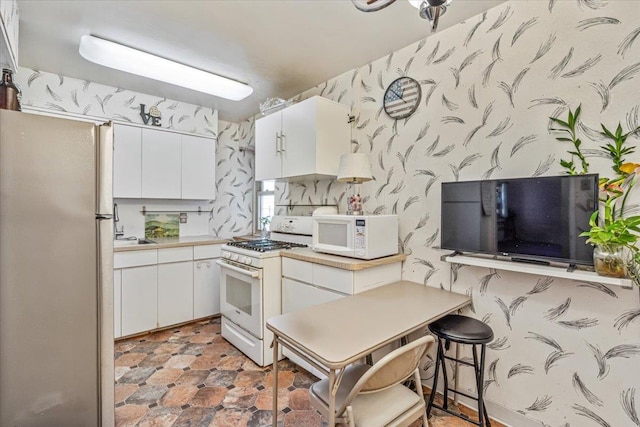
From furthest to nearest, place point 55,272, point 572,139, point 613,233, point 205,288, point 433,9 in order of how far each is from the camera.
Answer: point 205,288 < point 572,139 < point 613,233 < point 55,272 < point 433,9

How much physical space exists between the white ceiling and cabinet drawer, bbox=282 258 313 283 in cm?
167

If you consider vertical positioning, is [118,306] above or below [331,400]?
below

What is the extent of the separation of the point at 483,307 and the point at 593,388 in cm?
59

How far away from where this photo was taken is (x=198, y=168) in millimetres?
3584

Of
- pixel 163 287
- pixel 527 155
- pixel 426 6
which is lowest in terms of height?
pixel 163 287

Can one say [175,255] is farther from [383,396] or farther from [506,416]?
[506,416]

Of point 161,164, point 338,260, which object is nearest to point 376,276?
point 338,260

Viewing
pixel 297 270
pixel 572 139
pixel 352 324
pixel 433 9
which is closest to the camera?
pixel 433 9

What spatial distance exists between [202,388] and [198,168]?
7.92 feet

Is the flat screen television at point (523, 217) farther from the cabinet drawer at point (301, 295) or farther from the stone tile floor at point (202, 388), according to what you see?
the stone tile floor at point (202, 388)

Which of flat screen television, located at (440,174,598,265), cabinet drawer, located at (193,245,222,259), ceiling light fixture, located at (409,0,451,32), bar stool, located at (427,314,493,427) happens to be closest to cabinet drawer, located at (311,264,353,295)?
bar stool, located at (427,314,493,427)

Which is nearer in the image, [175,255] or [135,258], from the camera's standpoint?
[135,258]

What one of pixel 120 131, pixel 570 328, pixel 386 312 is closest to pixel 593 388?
pixel 570 328

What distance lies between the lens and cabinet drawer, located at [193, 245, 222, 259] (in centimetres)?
328
